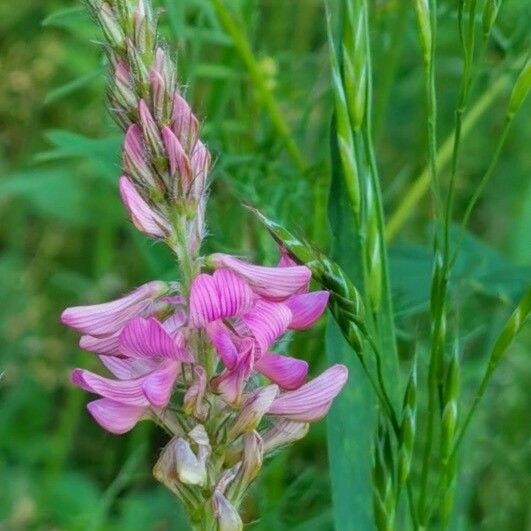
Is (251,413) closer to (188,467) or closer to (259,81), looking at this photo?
(188,467)

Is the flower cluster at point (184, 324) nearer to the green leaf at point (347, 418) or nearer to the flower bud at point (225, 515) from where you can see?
the flower bud at point (225, 515)

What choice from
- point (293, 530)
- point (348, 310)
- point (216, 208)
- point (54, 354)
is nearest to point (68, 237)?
point (54, 354)

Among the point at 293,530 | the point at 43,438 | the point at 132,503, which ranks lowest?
the point at 43,438

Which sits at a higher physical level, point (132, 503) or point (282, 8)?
point (282, 8)

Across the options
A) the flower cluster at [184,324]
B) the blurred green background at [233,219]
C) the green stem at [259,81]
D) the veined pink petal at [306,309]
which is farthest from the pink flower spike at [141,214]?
the green stem at [259,81]

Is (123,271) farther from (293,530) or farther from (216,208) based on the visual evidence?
(293,530)

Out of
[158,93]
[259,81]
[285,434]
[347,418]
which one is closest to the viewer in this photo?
[158,93]

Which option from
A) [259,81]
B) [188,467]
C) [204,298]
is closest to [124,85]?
[204,298]

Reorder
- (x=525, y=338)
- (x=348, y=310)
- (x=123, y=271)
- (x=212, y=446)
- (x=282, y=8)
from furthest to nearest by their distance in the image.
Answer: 1. (x=123, y=271)
2. (x=525, y=338)
3. (x=282, y=8)
4. (x=348, y=310)
5. (x=212, y=446)
